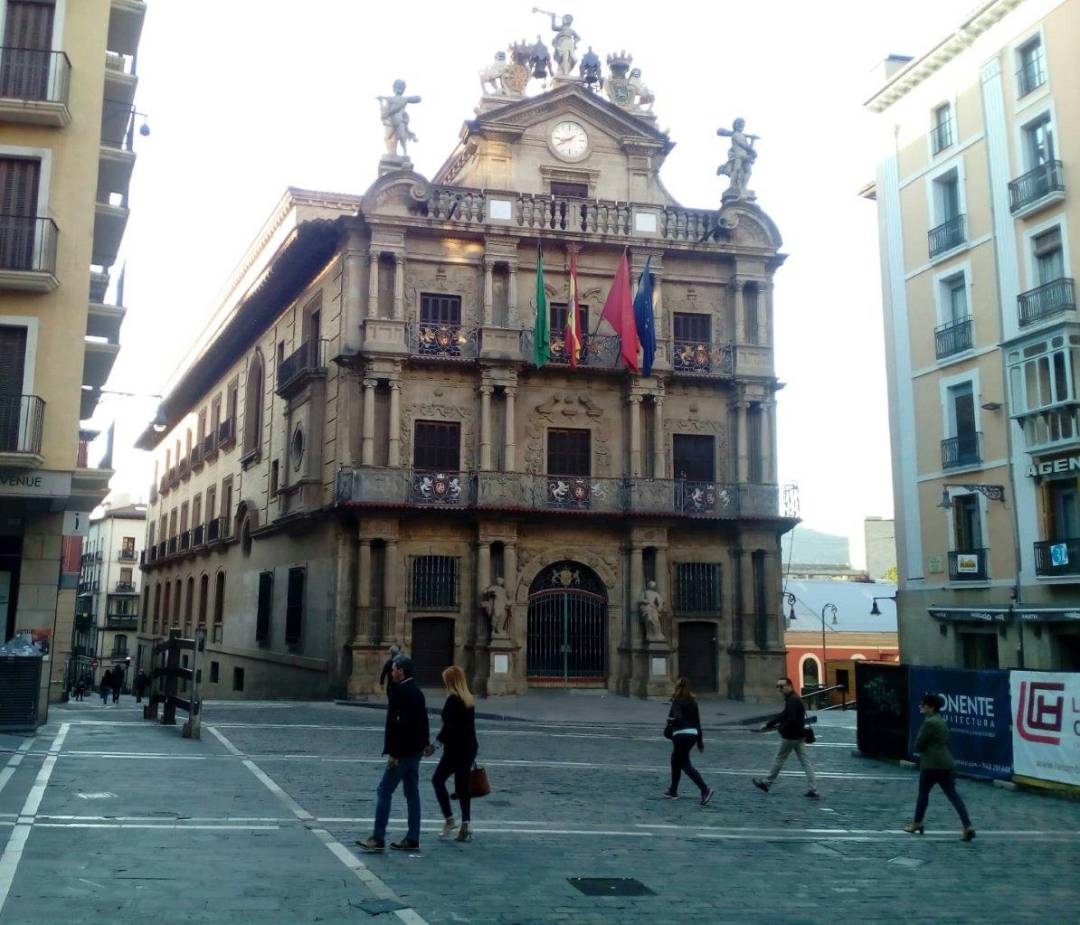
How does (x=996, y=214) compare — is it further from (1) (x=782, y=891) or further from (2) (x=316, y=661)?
(1) (x=782, y=891)

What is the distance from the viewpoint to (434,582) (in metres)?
31.6

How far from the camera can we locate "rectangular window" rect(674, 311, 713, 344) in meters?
34.3

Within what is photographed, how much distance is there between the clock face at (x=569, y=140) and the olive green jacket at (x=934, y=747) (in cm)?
2619

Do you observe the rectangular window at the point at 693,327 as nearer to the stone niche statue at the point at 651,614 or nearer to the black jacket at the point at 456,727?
the stone niche statue at the point at 651,614

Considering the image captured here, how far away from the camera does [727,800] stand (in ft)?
46.8

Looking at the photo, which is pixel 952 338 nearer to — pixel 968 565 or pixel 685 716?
pixel 968 565

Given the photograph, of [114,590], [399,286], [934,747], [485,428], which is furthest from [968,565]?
[114,590]

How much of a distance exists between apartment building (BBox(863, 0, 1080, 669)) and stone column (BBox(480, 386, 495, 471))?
12.4 m

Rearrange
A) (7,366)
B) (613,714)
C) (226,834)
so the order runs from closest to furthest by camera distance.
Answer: (226,834), (7,366), (613,714)

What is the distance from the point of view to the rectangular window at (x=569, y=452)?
108 ft

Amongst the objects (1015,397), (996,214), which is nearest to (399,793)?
(1015,397)

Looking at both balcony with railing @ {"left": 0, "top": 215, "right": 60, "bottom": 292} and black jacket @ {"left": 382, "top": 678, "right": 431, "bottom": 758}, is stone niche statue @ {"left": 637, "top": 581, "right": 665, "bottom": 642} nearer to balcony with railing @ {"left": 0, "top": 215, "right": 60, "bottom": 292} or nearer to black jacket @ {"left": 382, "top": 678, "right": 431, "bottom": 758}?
balcony with railing @ {"left": 0, "top": 215, "right": 60, "bottom": 292}

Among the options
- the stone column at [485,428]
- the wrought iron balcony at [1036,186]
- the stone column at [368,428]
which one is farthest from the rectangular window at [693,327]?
the stone column at [368,428]

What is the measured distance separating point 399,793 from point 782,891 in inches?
232
